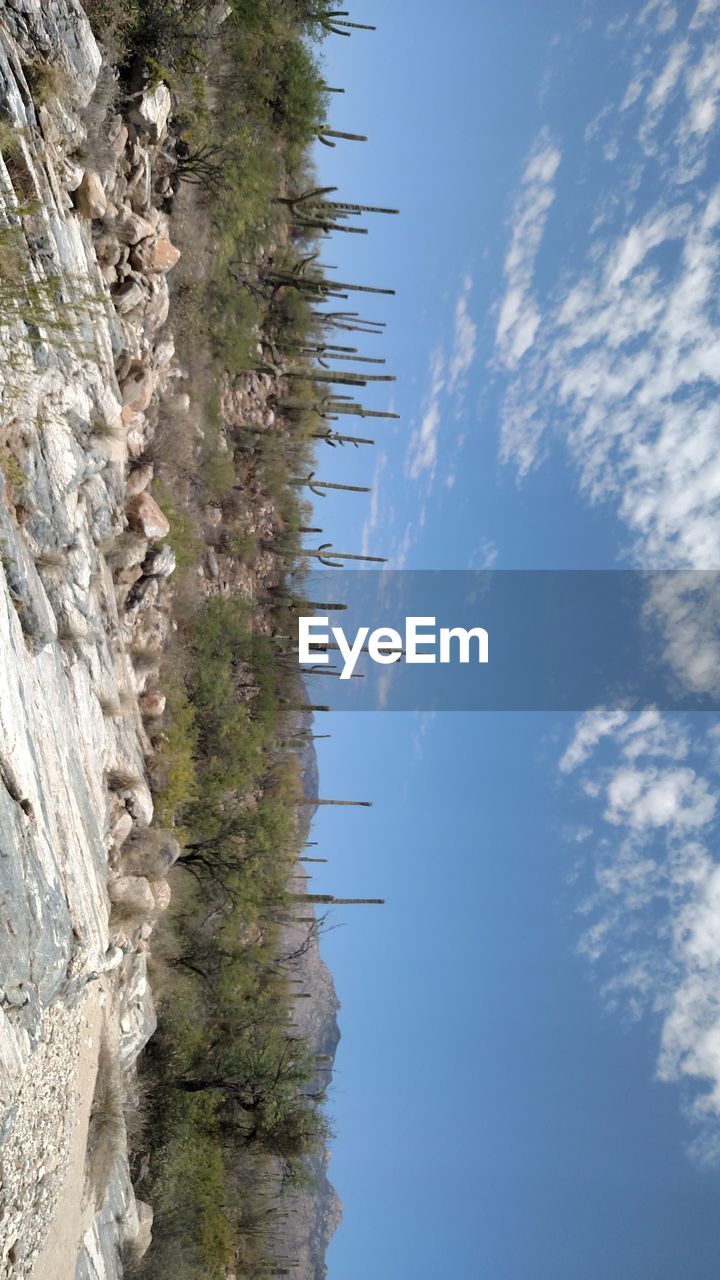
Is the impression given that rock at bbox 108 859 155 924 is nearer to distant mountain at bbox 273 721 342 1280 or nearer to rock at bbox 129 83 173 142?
rock at bbox 129 83 173 142

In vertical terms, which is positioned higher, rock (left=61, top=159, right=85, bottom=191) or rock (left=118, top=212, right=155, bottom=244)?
rock (left=61, top=159, right=85, bottom=191)

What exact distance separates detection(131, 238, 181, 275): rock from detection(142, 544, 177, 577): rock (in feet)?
15.2

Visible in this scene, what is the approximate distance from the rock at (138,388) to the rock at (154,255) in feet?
5.28

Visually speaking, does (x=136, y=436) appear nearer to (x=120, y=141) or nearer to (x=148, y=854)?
(x=120, y=141)

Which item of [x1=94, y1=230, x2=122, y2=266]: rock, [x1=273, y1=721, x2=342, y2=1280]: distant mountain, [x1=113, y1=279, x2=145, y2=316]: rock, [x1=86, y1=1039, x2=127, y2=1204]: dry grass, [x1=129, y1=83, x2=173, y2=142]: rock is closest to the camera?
[x1=86, y1=1039, x2=127, y2=1204]: dry grass

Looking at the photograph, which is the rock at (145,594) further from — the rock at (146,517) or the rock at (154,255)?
the rock at (154,255)

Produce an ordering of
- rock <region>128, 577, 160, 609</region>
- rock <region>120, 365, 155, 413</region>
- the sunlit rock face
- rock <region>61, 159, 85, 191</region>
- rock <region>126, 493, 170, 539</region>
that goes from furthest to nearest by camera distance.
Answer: rock <region>128, 577, 160, 609</region>, rock <region>126, 493, 170, 539</region>, rock <region>120, 365, 155, 413</region>, rock <region>61, 159, 85, 191</region>, the sunlit rock face

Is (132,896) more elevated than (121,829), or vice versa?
(121,829)

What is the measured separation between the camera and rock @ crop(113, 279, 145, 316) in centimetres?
1219

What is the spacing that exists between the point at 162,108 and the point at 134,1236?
18314 mm

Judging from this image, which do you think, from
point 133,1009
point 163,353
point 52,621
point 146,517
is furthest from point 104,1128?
point 163,353

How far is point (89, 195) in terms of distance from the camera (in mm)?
10469

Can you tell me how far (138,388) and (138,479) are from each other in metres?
1.46

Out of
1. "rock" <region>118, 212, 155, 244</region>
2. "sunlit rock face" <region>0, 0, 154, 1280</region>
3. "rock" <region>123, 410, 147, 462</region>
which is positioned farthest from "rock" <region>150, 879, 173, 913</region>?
"rock" <region>118, 212, 155, 244</region>
